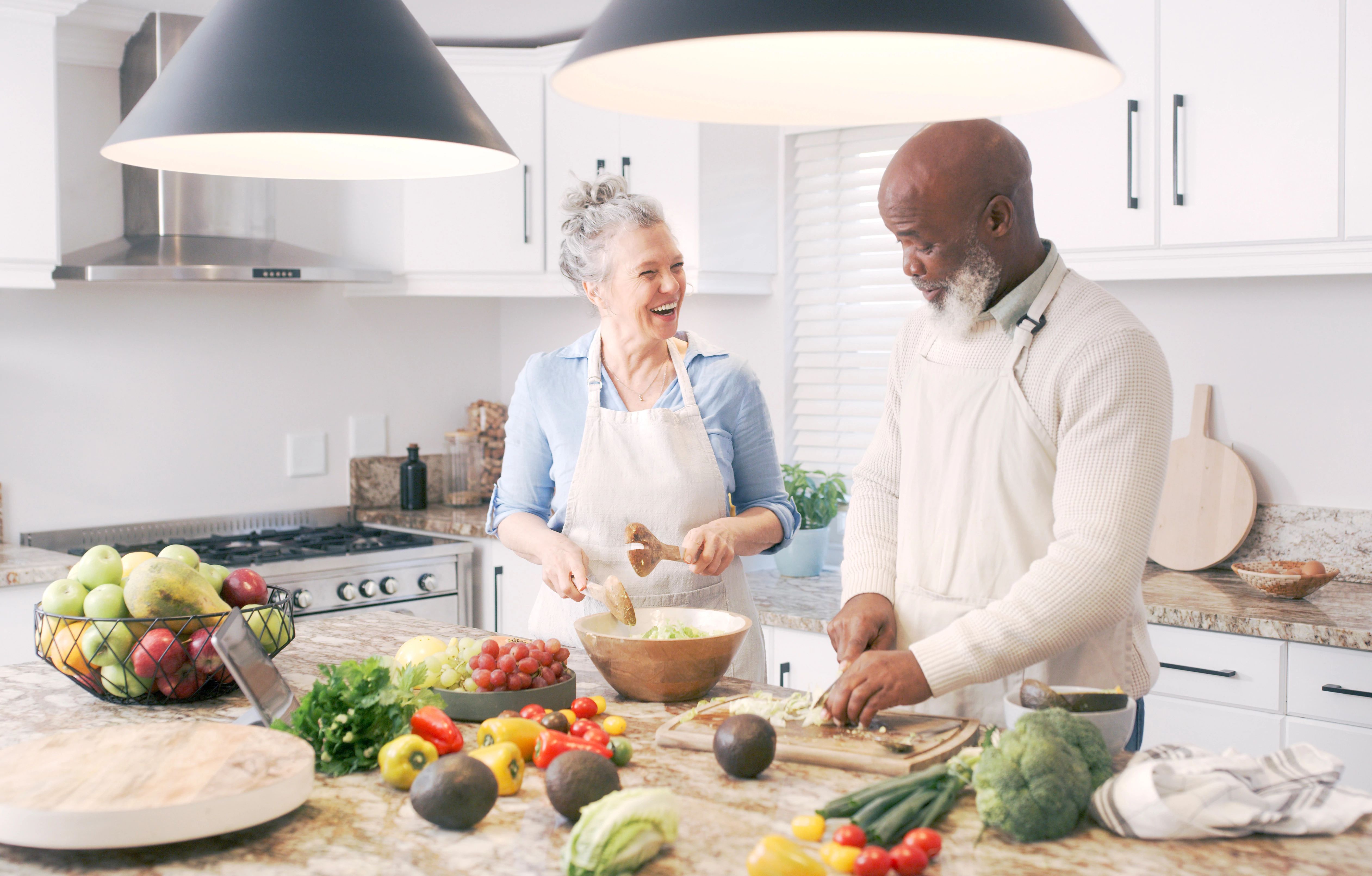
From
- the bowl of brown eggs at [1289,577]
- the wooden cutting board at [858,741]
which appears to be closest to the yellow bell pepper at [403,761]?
the wooden cutting board at [858,741]

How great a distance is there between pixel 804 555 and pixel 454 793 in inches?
96.3

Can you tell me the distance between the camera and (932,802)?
121cm

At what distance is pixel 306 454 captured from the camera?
14.0ft

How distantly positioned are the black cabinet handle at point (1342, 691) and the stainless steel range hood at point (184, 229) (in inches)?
114

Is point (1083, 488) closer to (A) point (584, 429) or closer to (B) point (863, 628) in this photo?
(B) point (863, 628)

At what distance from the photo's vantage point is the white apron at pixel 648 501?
2.27 metres

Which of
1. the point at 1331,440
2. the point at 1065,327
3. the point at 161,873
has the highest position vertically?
the point at 1065,327

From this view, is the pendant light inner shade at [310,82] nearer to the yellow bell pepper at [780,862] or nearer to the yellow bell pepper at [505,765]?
the yellow bell pepper at [505,765]

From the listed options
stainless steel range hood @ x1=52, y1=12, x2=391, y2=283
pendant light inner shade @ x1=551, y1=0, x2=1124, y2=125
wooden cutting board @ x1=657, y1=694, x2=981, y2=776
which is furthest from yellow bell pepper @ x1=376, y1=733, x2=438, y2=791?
stainless steel range hood @ x1=52, y1=12, x2=391, y2=283

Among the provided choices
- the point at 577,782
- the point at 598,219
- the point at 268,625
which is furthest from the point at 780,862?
the point at 598,219

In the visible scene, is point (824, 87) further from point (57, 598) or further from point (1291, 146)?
point (1291, 146)

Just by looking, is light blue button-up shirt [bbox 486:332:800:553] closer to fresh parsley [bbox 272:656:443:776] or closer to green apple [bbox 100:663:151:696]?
green apple [bbox 100:663:151:696]

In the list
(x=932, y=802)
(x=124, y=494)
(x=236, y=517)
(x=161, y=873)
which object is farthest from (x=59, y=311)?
(x=932, y=802)

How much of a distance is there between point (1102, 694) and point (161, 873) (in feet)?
3.25
